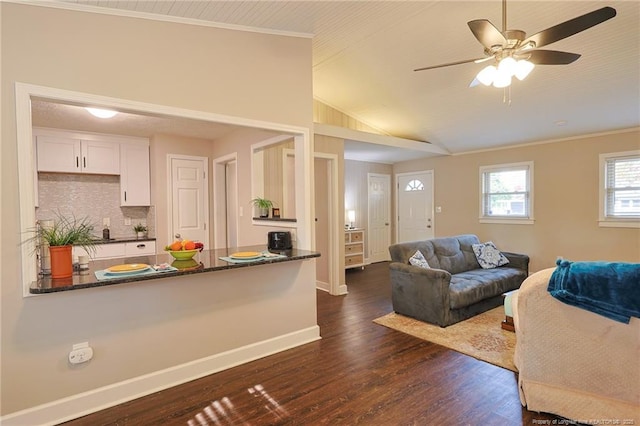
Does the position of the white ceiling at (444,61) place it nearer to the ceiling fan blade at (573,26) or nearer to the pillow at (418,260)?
the ceiling fan blade at (573,26)

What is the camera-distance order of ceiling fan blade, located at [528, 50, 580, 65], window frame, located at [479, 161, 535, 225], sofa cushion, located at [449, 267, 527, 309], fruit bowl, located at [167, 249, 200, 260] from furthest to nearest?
window frame, located at [479, 161, 535, 225] → sofa cushion, located at [449, 267, 527, 309] → fruit bowl, located at [167, 249, 200, 260] → ceiling fan blade, located at [528, 50, 580, 65]

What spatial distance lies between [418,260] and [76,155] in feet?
15.5

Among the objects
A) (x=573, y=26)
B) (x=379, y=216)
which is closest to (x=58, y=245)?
(x=573, y=26)

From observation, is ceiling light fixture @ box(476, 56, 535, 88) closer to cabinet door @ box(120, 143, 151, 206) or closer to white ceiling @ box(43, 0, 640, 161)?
white ceiling @ box(43, 0, 640, 161)

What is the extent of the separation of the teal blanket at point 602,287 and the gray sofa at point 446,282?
156 centimetres

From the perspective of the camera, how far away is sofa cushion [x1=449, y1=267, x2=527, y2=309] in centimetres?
355

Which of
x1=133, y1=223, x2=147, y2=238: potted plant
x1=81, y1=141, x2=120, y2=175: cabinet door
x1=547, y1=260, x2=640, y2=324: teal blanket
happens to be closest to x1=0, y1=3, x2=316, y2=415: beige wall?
x1=547, y1=260, x2=640, y2=324: teal blanket

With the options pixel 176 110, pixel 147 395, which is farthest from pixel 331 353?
pixel 176 110

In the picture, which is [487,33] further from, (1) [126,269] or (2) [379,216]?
(2) [379,216]

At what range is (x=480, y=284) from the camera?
3.81m

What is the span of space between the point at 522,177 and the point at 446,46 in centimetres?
348

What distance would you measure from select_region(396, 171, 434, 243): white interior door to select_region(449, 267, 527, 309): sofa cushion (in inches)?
113

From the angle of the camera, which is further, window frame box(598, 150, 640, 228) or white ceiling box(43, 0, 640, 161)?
window frame box(598, 150, 640, 228)

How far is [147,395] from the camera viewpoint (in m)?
2.38
